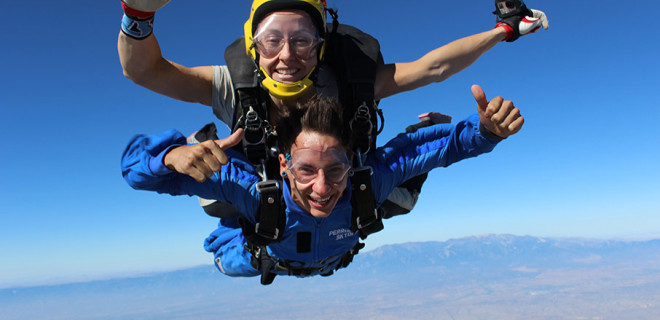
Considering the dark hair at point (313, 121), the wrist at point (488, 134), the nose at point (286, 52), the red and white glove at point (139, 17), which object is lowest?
the wrist at point (488, 134)

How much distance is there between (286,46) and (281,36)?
9 cm

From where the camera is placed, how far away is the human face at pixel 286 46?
9.18 ft

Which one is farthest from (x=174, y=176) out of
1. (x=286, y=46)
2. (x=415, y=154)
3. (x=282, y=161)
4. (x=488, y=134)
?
(x=488, y=134)

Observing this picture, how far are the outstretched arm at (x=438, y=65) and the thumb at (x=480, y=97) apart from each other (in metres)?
1.09

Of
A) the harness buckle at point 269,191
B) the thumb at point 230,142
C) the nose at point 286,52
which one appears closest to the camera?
the thumb at point 230,142

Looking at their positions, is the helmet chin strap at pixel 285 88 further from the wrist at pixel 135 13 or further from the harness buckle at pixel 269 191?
the wrist at pixel 135 13

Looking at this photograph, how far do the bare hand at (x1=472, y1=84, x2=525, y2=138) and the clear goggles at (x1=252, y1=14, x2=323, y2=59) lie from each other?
47.3 inches

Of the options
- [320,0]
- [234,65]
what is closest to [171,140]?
[234,65]

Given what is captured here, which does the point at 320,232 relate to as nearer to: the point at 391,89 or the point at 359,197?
the point at 359,197

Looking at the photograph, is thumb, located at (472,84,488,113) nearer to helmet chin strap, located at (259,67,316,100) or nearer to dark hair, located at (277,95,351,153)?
dark hair, located at (277,95,351,153)

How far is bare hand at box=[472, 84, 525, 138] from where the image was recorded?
7.16 feet

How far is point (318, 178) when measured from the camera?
2.67 m

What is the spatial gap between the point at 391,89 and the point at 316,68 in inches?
26.5

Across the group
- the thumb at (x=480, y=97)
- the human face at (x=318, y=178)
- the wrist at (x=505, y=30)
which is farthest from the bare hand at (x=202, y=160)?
the wrist at (x=505, y=30)
